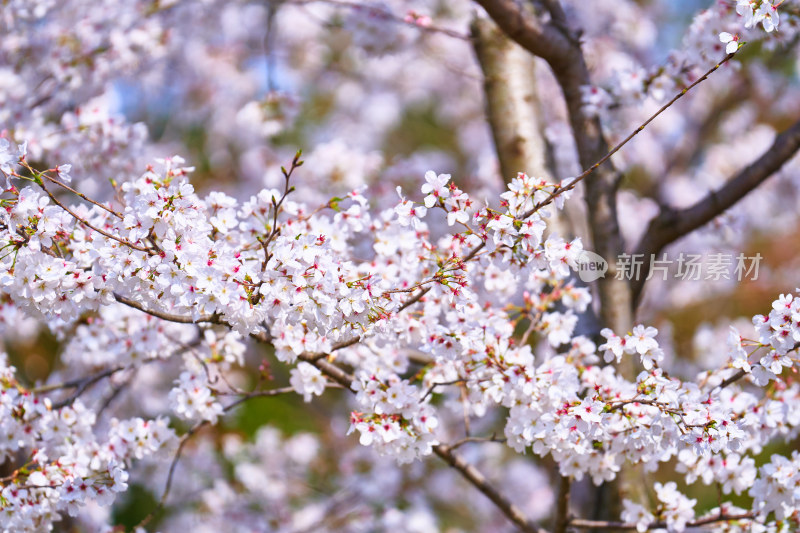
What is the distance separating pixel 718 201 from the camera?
10.1ft

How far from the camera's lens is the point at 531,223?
6.75ft

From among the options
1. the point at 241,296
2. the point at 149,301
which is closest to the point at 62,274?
the point at 149,301

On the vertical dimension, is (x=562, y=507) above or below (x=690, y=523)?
above

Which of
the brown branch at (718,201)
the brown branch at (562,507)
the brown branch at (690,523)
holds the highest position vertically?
the brown branch at (718,201)

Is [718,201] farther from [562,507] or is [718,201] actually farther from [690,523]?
[562,507]

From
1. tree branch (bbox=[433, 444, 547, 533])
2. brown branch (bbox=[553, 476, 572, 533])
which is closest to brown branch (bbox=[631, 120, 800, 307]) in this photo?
brown branch (bbox=[553, 476, 572, 533])

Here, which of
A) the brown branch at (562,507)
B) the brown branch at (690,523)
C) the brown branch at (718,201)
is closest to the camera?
the brown branch at (690,523)

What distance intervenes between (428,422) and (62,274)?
1.22m

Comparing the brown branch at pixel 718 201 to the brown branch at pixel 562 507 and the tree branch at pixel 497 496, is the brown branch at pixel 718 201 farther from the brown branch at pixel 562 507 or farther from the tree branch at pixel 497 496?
the tree branch at pixel 497 496

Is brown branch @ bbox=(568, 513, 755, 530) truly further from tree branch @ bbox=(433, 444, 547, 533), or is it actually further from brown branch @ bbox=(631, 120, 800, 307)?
brown branch @ bbox=(631, 120, 800, 307)

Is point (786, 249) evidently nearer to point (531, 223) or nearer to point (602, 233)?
point (602, 233)

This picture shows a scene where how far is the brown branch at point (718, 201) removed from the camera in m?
3.00

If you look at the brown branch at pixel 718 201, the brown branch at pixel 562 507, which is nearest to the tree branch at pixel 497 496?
the brown branch at pixel 562 507

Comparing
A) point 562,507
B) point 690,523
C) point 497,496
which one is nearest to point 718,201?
point 690,523
